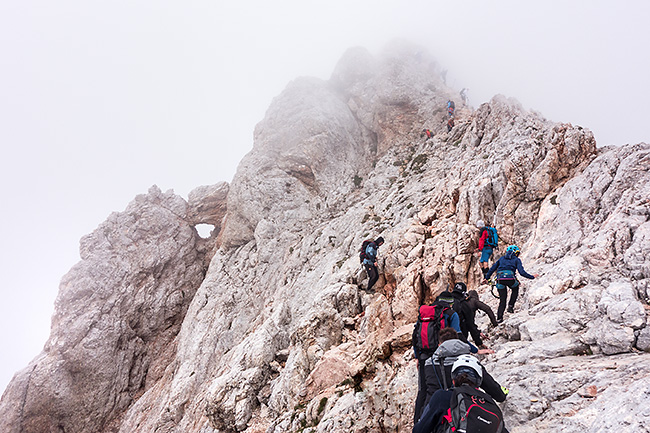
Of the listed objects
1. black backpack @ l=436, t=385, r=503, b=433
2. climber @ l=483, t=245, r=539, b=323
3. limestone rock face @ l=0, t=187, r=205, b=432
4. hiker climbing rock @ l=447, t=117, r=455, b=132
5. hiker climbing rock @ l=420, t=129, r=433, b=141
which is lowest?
limestone rock face @ l=0, t=187, r=205, b=432

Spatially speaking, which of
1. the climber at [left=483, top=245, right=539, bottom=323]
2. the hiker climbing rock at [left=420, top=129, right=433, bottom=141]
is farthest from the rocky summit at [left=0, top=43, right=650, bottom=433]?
the hiker climbing rock at [left=420, top=129, right=433, bottom=141]

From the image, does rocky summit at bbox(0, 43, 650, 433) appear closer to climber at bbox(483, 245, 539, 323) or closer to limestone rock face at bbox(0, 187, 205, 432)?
limestone rock face at bbox(0, 187, 205, 432)

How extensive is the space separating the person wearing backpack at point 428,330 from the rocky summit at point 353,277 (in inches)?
64.9

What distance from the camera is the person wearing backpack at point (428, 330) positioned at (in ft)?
23.6

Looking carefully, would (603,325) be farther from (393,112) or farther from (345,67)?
(345,67)

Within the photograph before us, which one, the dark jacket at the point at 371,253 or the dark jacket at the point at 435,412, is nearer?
the dark jacket at the point at 435,412

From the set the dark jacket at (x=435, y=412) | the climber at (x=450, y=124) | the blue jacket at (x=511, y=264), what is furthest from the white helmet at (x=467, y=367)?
the climber at (x=450, y=124)

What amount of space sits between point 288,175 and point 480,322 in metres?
31.2

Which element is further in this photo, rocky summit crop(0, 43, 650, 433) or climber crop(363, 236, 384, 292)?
climber crop(363, 236, 384, 292)

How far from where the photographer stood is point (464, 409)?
4.64 metres

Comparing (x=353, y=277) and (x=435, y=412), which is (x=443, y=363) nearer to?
(x=435, y=412)

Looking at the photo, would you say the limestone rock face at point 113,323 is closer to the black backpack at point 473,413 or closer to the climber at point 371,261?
the climber at point 371,261

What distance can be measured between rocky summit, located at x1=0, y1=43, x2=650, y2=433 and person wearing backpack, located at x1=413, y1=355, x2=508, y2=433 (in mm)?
1927

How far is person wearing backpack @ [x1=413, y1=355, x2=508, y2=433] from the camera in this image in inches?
178
